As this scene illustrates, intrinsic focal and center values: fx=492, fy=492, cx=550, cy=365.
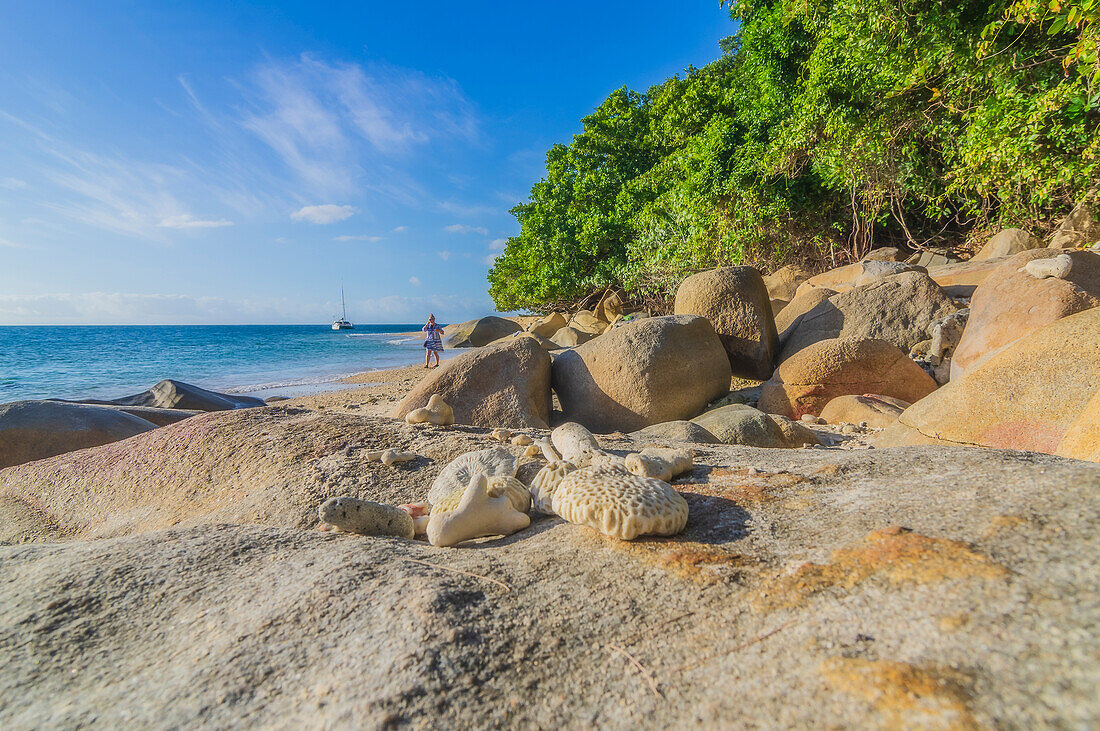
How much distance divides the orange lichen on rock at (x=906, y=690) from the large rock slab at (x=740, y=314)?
5.72 metres

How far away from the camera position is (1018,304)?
3.94 metres

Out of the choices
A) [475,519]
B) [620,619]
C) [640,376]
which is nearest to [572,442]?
[475,519]

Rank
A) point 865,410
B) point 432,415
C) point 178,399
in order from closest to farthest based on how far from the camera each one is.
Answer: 1. point 432,415
2. point 865,410
3. point 178,399

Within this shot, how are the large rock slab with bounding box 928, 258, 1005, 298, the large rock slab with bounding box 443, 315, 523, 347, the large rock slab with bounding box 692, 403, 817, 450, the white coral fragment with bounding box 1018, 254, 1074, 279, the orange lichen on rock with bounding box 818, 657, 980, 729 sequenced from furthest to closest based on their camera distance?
the large rock slab with bounding box 443, 315, 523, 347
the large rock slab with bounding box 928, 258, 1005, 298
the white coral fragment with bounding box 1018, 254, 1074, 279
the large rock slab with bounding box 692, 403, 817, 450
the orange lichen on rock with bounding box 818, 657, 980, 729

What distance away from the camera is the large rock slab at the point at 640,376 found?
495cm

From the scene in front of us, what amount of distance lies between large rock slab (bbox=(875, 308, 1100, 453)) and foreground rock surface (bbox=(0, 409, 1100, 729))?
1.56 m

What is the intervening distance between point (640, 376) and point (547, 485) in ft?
10.6

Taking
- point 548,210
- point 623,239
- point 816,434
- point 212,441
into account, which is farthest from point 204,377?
point 816,434

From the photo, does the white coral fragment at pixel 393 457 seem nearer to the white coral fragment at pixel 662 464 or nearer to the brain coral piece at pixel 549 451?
the brain coral piece at pixel 549 451

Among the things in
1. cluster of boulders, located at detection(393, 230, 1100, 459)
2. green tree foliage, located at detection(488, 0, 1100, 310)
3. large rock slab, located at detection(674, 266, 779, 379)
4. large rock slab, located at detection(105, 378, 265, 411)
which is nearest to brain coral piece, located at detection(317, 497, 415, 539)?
cluster of boulders, located at detection(393, 230, 1100, 459)

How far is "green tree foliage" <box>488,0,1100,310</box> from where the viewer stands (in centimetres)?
552

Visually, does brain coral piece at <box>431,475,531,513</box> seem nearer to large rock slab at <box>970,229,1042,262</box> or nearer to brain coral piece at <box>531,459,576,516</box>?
brain coral piece at <box>531,459,576,516</box>

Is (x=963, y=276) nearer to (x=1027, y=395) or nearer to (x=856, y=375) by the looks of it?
(x=856, y=375)

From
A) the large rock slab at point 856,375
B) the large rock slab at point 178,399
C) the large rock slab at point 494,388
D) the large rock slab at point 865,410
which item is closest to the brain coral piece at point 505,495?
the large rock slab at point 494,388
